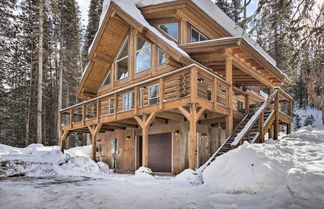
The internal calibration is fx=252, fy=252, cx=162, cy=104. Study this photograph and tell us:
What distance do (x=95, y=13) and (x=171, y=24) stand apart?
16778 millimetres

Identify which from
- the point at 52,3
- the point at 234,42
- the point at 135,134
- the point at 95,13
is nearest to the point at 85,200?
the point at 234,42

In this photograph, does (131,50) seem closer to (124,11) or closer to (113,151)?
(124,11)

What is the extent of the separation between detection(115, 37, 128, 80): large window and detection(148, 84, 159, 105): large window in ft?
9.90

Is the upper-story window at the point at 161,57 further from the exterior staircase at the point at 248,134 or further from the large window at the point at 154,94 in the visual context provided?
the exterior staircase at the point at 248,134

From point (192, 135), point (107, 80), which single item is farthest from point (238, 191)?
point (107, 80)

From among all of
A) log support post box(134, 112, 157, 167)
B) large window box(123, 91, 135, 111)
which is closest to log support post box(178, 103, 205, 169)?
log support post box(134, 112, 157, 167)

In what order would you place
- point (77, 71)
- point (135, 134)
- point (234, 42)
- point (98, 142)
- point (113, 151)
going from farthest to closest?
point (77, 71)
point (98, 142)
point (113, 151)
point (135, 134)
point (234, 42)

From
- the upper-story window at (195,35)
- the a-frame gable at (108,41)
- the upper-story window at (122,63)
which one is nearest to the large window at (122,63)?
the upper-story window at (122,63)

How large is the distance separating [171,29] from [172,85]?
3.31 m

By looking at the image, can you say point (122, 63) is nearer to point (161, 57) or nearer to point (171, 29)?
point (161, 57)

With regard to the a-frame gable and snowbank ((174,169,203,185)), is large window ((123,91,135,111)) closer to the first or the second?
Answer: the a-frame gable

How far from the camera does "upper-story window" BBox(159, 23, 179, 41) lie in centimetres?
1241

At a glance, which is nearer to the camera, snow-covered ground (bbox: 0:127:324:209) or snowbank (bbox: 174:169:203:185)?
snow-covered ground (bbox: 0:127:324:209)

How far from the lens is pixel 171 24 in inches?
497
